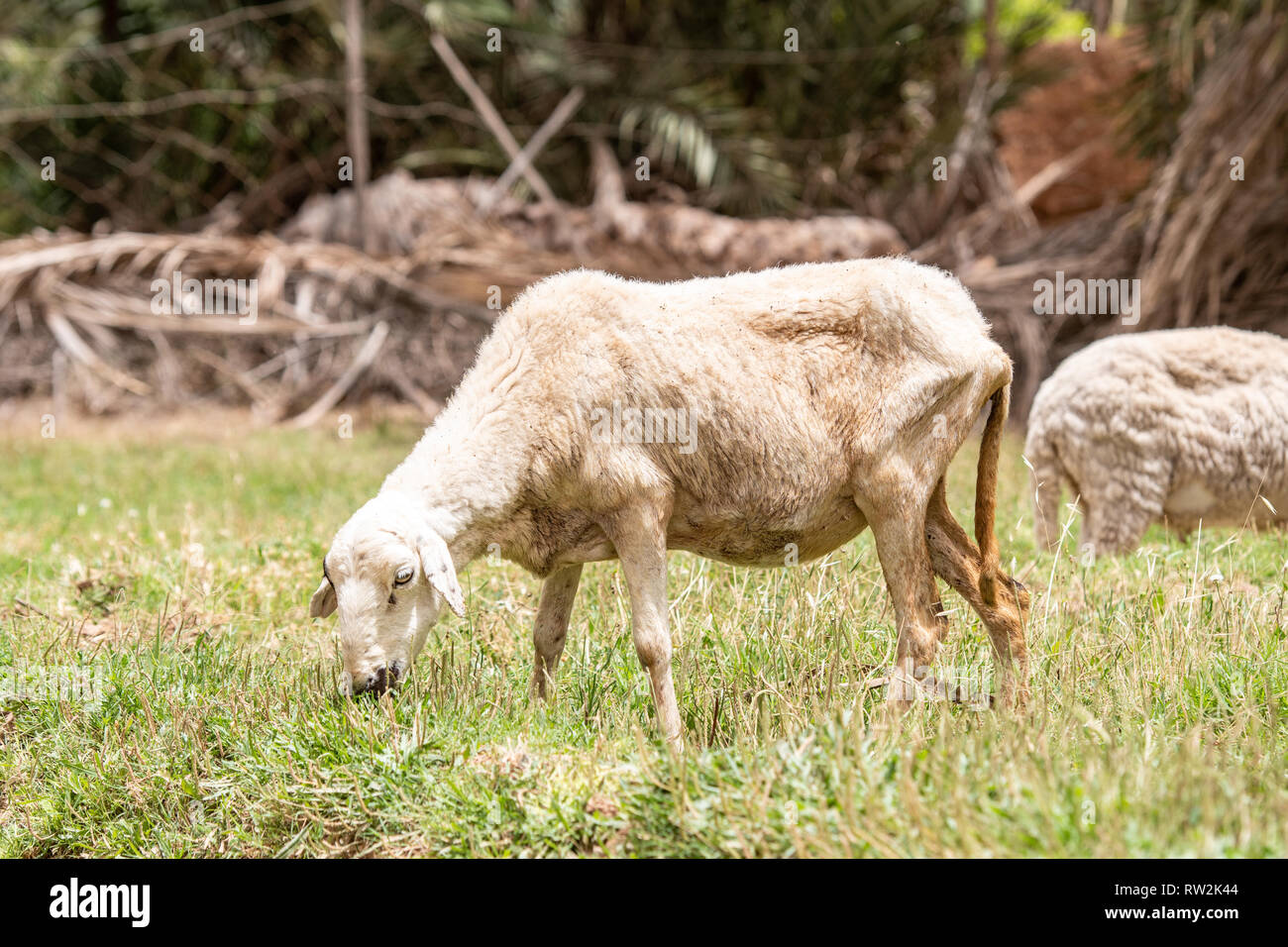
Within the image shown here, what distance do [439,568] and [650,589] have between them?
0.73 m

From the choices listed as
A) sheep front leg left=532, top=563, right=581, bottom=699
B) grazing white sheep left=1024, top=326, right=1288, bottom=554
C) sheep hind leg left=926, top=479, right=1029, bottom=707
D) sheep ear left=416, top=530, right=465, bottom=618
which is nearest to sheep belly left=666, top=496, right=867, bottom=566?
sheep hind leg left=926, top=479, right=1029, bottom=707

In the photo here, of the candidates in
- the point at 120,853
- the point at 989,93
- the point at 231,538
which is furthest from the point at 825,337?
the point at 989,93

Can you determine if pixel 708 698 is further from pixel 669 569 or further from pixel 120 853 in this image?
pixel 120 853

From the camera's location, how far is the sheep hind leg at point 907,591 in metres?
4.57

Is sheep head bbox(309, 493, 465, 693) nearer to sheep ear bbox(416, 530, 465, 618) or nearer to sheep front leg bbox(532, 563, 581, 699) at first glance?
sheep ear bbox(416, 530, 465, 618)

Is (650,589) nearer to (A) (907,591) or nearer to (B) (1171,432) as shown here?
(A) (907,591)

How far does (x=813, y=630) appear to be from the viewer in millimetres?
5227

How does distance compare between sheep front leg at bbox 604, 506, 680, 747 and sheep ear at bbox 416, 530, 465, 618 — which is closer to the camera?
sheep ear at bbox 416, 530, 465, 618

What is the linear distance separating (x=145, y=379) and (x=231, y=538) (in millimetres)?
7802

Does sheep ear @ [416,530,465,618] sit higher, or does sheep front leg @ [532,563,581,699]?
sheep ear @ [416,530,465,618]

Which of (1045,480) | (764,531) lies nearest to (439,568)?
(764,531)

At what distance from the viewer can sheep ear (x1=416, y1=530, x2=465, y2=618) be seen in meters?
4.10

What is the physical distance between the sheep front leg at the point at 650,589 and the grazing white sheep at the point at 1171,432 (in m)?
3.03

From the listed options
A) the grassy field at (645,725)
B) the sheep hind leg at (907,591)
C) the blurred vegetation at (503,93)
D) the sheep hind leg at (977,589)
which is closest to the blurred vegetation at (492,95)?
the blurred vegetation at (503,93)
